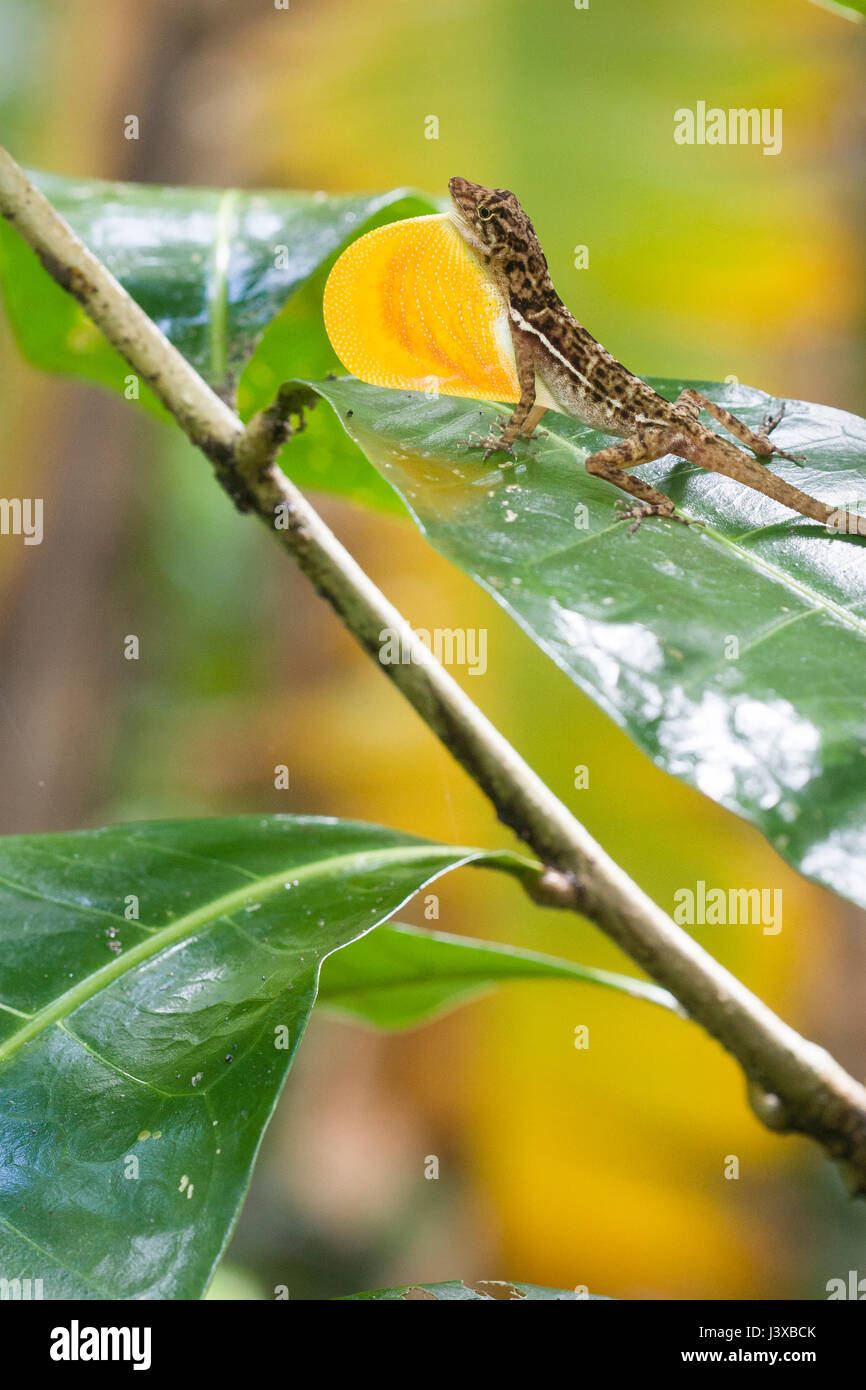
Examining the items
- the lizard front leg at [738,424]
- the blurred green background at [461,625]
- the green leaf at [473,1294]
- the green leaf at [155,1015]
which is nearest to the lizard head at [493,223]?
the lizard front leg at [738,424]

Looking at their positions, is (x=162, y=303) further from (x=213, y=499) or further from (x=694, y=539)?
(x=213, y=499)

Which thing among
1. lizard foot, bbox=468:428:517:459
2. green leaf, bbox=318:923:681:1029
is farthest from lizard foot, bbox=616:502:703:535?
green leaf, bbox=318:923:681:1029

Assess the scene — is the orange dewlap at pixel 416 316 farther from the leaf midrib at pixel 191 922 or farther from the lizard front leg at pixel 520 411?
the leaf midrib at pixel 191 922

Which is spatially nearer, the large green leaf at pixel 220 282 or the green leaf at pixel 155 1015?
the green leaf at pixel 155 1015

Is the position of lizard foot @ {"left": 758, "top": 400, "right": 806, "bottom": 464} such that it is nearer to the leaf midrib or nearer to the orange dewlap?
the orange dewlap

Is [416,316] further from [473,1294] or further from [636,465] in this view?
[473,1294]

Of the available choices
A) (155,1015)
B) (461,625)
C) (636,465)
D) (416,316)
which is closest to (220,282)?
(416,316)

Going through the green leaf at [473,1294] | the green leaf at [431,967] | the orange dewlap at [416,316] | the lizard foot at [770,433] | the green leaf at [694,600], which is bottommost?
the green leaf at [473,1294]
